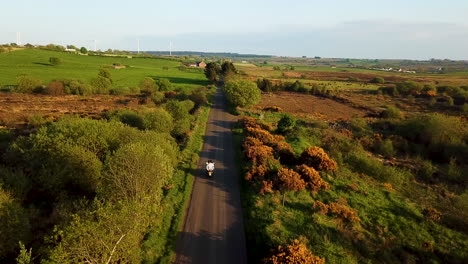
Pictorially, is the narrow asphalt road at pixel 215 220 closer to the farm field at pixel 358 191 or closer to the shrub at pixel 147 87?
the farm field at pixel 358 191

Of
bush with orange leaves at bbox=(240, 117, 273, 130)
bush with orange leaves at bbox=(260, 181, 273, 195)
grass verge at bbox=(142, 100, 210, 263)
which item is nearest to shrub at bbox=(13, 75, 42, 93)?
bush with orange leaves at bbox=(240, 117, 273, 130)

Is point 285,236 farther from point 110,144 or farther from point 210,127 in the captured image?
point 210,127

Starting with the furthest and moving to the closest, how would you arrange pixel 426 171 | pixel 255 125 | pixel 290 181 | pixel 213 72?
1. pixel 213 72
2. pixel 255 125
3. pixel 426 171
4. pixel 290 181

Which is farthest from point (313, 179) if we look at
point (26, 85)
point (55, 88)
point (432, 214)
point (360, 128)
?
point (26, 85)

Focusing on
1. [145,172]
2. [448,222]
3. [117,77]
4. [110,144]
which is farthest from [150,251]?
[117,77]

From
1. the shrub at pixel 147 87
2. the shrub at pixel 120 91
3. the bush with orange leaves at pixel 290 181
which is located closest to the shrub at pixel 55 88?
the shrub at pixel 120 91

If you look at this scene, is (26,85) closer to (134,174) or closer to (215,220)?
(134,174)

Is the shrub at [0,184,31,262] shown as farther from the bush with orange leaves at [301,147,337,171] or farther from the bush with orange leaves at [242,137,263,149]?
the bush with orange leaves at [301,147,337,171]
